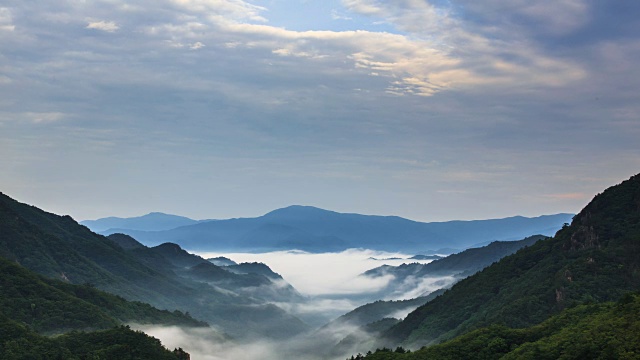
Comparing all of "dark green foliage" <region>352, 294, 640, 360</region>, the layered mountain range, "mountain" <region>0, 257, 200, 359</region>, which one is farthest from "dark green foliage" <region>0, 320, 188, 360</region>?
"dark green foliage" <region>352, 294, 640, 360</region>

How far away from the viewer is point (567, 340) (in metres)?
105

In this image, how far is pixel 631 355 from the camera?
8812cm

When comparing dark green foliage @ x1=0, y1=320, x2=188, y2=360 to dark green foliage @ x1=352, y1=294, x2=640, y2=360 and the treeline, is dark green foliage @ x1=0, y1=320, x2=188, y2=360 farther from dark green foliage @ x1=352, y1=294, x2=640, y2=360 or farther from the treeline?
dark green foliage @ x1=352, y1=294, x2=640, y2=360

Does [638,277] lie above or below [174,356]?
above

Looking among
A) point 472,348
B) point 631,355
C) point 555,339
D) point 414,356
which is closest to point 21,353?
point 414,356

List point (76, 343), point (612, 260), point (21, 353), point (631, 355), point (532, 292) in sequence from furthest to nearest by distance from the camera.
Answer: point (532, 292) → point (612, 260) → point (76, 343) → point (21, 353) → point (631, 355)

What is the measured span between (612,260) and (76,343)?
155119mm

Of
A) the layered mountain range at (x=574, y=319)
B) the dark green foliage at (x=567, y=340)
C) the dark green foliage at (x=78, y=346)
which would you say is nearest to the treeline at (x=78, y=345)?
the dark green foliage at (x=78, y=346)

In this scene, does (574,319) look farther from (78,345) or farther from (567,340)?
(78,345)

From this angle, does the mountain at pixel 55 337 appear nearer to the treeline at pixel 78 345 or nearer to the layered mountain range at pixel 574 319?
the treeline at pixel 78 345

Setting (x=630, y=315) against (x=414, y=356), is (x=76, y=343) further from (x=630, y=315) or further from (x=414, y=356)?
(x=630, y=315)

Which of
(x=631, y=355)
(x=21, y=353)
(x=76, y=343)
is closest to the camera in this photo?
(x=631, y=355)

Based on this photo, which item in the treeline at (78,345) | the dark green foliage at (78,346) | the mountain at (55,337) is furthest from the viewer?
the mountain at (55,337)

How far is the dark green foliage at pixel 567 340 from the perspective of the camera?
9450 cm
